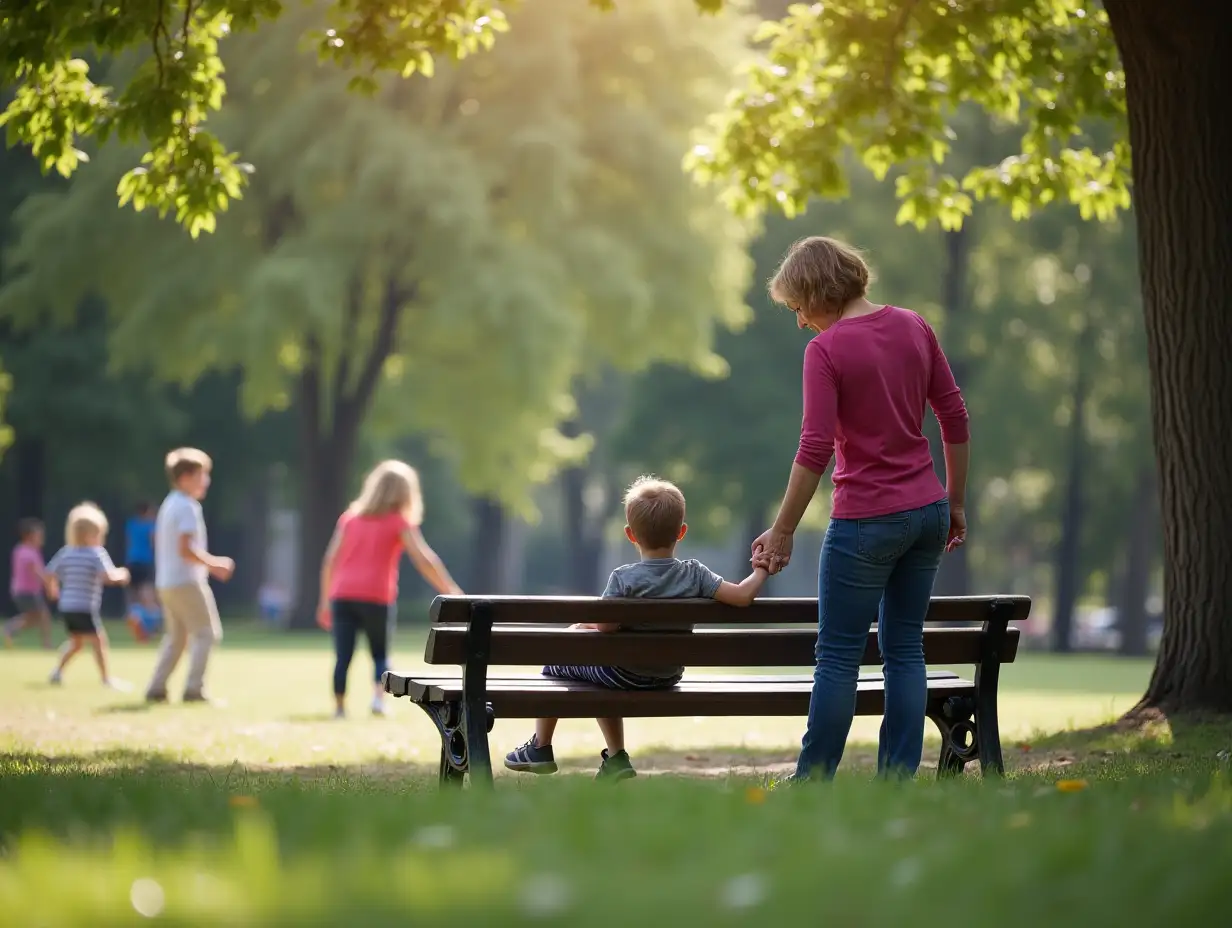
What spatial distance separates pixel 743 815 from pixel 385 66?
770 cm

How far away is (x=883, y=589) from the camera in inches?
235

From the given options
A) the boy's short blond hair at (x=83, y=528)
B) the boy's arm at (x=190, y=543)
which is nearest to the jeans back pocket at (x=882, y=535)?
the boy's arm at (x=190, y=543)

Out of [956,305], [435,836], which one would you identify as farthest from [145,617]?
[435,836]

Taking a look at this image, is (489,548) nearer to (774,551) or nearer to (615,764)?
(615,764)

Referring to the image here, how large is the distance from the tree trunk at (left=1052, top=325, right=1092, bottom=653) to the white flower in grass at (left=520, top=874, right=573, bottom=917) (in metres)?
35.2

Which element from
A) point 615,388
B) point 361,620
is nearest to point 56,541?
point 615,388

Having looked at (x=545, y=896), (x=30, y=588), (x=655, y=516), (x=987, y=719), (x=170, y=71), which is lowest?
(x=30, y=588)

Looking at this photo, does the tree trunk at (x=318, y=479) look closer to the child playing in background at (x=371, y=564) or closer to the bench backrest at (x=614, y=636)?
the child playing in background at (x=371, y=564)

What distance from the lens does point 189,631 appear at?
43.8 feet

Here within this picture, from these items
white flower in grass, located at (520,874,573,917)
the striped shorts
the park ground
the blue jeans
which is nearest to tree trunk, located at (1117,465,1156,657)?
the park ground

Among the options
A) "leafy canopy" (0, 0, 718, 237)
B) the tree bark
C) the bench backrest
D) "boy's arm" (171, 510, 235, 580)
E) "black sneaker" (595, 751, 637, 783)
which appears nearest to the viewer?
the bench backrest

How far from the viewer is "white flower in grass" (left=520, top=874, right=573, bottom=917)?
3029 millimetres

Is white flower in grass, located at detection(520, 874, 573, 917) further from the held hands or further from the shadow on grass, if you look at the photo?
the shadow on grass

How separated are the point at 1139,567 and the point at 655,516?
35.6m
